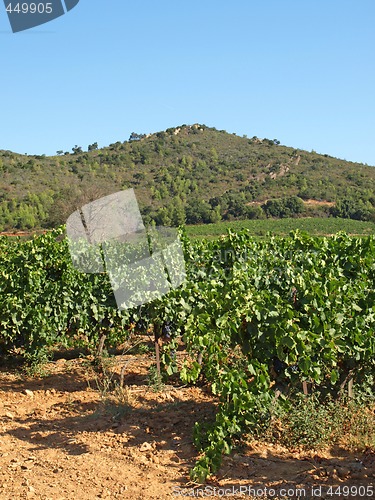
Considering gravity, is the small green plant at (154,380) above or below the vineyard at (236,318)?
below

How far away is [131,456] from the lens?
16.2ft

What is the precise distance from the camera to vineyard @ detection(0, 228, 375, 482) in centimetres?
490

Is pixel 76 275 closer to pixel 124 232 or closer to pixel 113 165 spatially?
pixel 124 232

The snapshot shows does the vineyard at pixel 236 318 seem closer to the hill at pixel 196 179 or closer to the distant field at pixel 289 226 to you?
the hill at pixel 196 179

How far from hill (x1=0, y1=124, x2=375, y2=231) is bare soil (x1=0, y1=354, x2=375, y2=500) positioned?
39192 mm

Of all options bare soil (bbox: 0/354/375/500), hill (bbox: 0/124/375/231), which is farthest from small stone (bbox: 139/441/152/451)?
hill (bbox: 0/124/375/231)

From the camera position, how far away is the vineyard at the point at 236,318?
4902mm

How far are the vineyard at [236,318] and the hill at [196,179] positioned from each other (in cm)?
3736

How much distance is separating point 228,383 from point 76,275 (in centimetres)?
371

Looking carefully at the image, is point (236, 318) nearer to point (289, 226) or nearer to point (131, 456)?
point (131, 456)

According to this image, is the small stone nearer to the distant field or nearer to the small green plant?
the small green plant

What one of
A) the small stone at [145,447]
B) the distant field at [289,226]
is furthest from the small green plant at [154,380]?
the distant field at [289,226]

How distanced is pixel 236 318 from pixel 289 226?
2044 inches

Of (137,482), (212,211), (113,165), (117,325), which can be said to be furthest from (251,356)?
(113,165)
